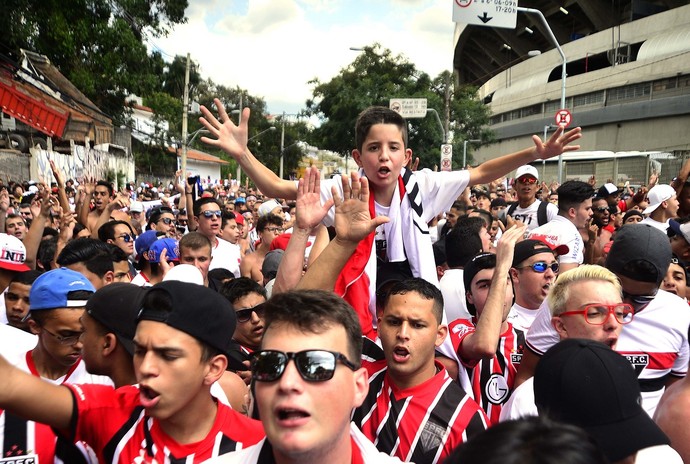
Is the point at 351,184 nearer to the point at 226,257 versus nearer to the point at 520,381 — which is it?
the point at 520,381

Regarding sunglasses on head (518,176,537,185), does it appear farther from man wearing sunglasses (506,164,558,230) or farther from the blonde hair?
the blonde hair

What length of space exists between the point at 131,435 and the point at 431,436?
3.99 feet

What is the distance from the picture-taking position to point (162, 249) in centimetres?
546

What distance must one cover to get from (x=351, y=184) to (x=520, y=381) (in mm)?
1333

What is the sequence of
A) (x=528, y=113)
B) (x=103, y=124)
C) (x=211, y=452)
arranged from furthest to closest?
(x=528, y=113) → (x=103, y=124) → (x=211, y=452)

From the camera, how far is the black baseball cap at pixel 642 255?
3.37m

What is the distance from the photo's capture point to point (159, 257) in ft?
17.7

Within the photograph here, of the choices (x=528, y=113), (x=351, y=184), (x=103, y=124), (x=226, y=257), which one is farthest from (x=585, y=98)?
(x=351, y=184)

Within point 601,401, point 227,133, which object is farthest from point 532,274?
point 601,401

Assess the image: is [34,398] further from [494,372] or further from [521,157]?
[521,157]

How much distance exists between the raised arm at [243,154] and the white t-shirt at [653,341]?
1.66 m

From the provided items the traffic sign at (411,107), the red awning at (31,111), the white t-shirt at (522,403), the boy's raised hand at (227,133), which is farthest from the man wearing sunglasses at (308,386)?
the red awning at (31,111)

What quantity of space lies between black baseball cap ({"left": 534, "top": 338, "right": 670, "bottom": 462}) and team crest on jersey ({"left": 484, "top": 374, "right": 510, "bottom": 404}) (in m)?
1.28

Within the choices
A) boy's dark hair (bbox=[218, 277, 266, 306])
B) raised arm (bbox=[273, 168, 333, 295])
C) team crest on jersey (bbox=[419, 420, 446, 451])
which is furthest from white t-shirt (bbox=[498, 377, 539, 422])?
boy's dark hair (bbox=[218, 277, 266, 306])
